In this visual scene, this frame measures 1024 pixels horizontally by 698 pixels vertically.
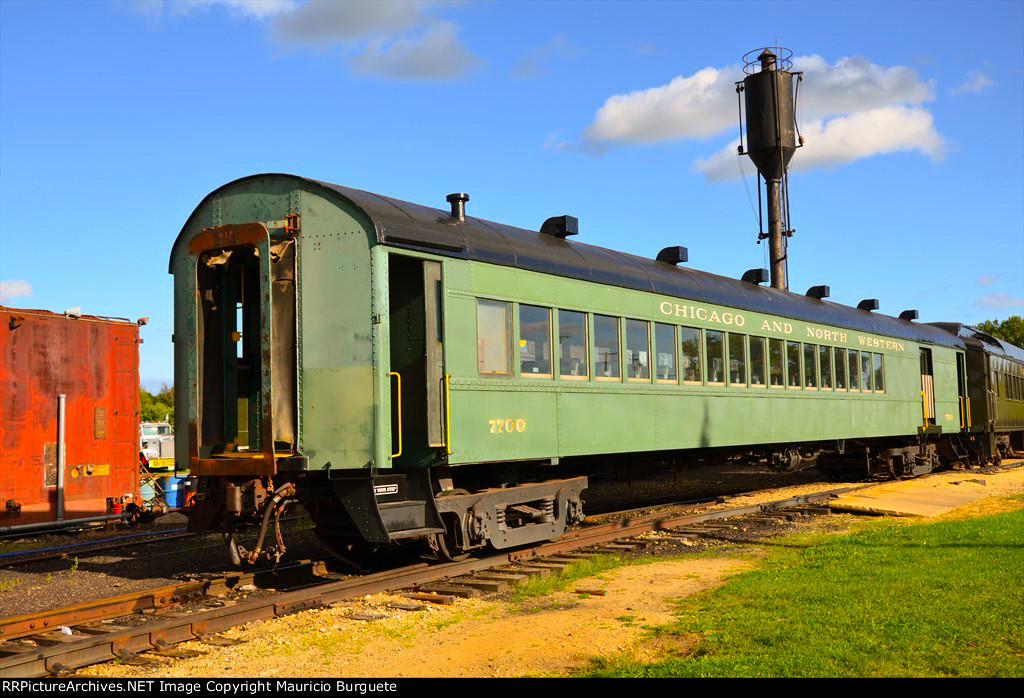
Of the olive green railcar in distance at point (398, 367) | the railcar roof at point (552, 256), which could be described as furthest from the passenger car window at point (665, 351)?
the railcar roof at point (552, 256)

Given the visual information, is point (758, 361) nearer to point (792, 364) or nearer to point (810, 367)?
point (792, 364)

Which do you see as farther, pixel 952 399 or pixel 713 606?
pixel 952 399

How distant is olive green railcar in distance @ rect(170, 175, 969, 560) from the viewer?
8.41m

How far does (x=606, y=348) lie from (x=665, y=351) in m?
1.49

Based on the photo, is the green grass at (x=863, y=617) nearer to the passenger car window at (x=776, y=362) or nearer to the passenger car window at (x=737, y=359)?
the passenger car window at (x=737, y=359)

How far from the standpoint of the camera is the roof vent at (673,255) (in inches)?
582

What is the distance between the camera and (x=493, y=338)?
964cm

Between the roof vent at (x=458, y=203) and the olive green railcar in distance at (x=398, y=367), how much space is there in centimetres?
2

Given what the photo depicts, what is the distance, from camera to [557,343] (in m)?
10.4

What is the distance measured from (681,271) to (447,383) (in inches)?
247

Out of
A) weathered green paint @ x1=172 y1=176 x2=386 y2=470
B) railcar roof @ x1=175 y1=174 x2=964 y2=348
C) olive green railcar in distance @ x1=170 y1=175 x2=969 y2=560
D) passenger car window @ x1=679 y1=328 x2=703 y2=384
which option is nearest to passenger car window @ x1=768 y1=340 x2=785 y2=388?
railcar roof @ x1=175 y1=174 x2=964 y2=348

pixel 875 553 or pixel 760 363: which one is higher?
pixel 760 363
